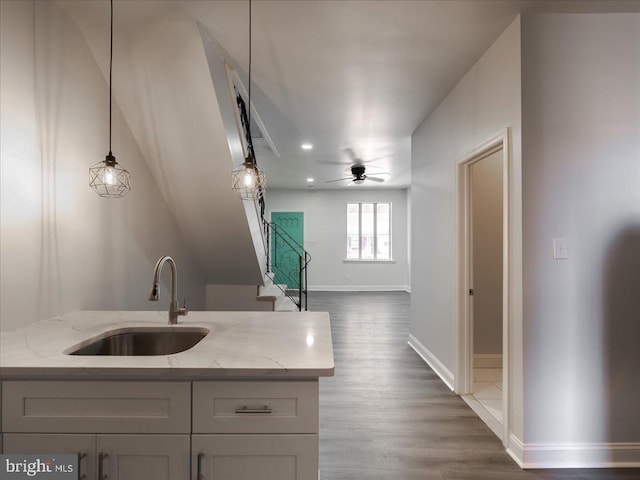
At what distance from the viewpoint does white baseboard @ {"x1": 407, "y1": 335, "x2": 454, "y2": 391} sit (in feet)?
10.6

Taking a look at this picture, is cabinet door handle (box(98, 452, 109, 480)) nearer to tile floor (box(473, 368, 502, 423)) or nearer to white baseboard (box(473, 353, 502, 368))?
tile floor (box(473, 368, 502, 423))

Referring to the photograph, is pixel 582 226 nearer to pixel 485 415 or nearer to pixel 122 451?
pixel 485 415

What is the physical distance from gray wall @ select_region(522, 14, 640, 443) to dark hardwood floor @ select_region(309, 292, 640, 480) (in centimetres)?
32

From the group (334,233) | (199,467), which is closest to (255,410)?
(199,467)

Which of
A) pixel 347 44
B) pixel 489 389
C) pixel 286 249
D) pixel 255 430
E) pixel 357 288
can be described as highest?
pixel 347 44

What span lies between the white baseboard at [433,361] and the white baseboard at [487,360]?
0.53 m

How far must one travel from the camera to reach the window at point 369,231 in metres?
9.73

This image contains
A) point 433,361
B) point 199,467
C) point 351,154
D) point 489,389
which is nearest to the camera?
point 199,467

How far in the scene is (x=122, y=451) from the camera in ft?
3.98

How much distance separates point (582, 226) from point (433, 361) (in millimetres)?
2120

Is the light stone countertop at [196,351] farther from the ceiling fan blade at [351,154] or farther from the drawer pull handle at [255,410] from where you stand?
the ceiling fan blade at [351,154]

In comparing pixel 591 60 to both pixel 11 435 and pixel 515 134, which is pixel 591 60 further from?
pixel 11 435

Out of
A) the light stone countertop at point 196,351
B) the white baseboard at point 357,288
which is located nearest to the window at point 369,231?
the white baseboard at point 357,288

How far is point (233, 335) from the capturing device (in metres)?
1.61
